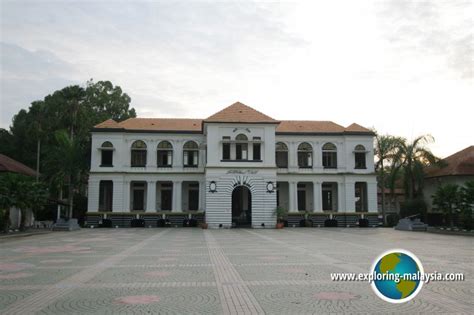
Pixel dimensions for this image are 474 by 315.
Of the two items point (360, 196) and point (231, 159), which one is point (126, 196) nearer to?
point (231, 159)

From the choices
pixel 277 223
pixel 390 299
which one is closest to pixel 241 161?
pixel 277 223

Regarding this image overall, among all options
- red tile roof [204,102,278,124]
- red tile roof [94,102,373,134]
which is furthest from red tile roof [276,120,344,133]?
red tile roof [204,102,278,124]

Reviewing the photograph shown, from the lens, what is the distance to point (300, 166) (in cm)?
4434

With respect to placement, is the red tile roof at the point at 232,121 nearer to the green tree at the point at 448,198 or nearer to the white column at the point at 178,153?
the white column at the point at 178,153

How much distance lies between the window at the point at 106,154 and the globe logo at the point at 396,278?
36.4m

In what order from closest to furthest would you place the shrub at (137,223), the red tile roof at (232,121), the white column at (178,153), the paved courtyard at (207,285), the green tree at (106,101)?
1. the paved courtyard at (207,285)
2. the red tile roof at (232,121)
3. the shrub at (137,223)
4. the white column at (178,153)
5. the green tree at (106,101)

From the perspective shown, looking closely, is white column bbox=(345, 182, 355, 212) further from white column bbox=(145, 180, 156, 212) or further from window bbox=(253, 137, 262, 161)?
white column bbox=(145, 180, 156, 212)

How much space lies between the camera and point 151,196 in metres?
42.7

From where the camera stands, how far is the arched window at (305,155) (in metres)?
44.5

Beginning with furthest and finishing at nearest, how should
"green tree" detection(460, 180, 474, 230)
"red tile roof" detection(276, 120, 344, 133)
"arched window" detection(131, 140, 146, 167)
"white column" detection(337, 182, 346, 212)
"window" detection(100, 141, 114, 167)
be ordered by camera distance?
"red tile roof" detection(276, 120, 344, 133)
"white column" detection(337, 182, 346, 212)
"arched window" detection(131, 140, 146, 167)
"window" detection(100, 141, 114, 167)
"green tree" detection(460, 180, 474, 230)

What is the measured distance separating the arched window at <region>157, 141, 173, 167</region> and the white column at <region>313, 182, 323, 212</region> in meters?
14.6

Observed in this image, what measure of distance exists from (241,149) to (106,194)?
1471cm

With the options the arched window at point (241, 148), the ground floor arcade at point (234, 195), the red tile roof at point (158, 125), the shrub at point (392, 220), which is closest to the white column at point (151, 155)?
the ground floor arcade at point (234, 195)

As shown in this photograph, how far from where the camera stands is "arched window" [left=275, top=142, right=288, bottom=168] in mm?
44250
